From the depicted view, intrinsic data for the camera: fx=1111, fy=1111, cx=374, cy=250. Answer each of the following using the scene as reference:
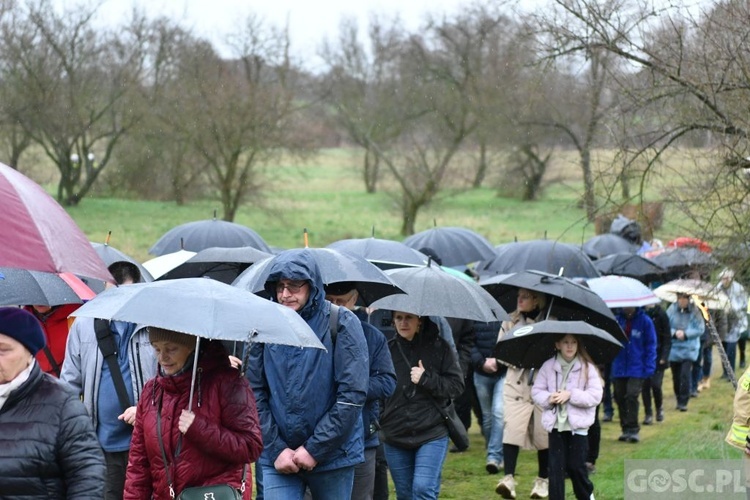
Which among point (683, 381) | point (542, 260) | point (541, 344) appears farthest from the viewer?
point (683, 381)

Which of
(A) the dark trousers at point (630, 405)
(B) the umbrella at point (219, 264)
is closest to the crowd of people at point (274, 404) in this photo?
(B) the umbrella at point (219, 264)

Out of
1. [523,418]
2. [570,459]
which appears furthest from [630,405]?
[570,459]

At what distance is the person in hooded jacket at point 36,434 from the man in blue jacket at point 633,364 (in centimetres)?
957

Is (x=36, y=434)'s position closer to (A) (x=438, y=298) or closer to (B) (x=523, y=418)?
(A) (x=438, y=298)

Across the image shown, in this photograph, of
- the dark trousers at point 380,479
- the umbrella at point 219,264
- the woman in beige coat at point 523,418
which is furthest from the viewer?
the umbrella at point 219,264

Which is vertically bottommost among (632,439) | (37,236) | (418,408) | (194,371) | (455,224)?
(632,439)

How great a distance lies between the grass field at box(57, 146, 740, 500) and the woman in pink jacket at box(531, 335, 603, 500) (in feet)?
3.86

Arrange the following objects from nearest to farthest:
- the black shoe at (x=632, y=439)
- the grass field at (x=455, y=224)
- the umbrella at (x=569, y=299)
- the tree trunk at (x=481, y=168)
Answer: the umbrella at (x=569, y=299) → the grass field at (x=455, y=224) → the black shoe at (x=632, y=439) → the tree trunk at (x=481, y=168)

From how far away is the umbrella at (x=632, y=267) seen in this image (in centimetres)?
1642

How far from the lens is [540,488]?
31.6ft

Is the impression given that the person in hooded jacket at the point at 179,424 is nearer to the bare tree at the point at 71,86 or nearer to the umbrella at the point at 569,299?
the umbrella at the point at 569,299

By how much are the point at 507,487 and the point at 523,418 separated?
626mm

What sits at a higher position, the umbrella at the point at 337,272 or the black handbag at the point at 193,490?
the umbrella at the point at 337,272

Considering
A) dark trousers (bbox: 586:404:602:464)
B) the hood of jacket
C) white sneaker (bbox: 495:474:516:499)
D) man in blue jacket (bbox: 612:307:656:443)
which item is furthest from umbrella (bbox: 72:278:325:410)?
man in blue jacket (bbox: 612:307:656:443)
